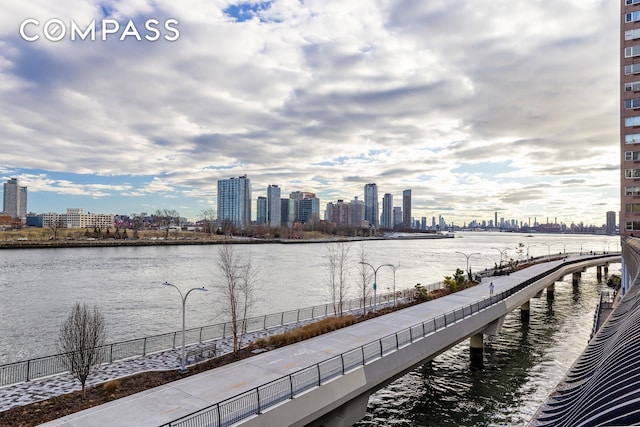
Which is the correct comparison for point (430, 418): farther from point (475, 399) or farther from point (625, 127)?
point (625, 127)

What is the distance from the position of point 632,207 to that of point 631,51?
2462cm

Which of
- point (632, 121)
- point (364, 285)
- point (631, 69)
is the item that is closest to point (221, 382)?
point (364, 285)

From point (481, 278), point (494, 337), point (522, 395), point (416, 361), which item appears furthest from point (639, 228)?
point (416, 361)

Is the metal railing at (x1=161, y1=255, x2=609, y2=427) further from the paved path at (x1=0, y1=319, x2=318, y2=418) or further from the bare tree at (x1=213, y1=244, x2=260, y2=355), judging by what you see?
the paved path at (x1=0, y1=319, x2=318, y2=418)

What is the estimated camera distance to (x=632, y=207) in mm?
68000

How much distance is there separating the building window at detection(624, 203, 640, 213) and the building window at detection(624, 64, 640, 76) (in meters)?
20.6

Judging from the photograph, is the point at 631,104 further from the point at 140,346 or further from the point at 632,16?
the point at 140,346

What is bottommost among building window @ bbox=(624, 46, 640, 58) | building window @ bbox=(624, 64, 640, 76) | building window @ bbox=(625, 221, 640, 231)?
building window @ bbox=(625, 221, 640, 231)

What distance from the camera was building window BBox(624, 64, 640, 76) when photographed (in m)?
66.3

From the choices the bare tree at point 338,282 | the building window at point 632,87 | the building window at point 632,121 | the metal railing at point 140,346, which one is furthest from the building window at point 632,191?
the metal railing at point 140,346

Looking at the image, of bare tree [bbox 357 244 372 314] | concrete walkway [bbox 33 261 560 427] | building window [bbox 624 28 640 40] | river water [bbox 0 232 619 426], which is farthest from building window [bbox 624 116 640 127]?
concrete walkway [bbox 33 261 560 427]

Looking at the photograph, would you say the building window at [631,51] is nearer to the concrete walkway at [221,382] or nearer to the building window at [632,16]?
the building window at [632,16]

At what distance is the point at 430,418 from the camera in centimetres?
2338

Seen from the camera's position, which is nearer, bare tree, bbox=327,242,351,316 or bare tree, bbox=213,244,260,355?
bare tree, bbox=213,244,260,355
